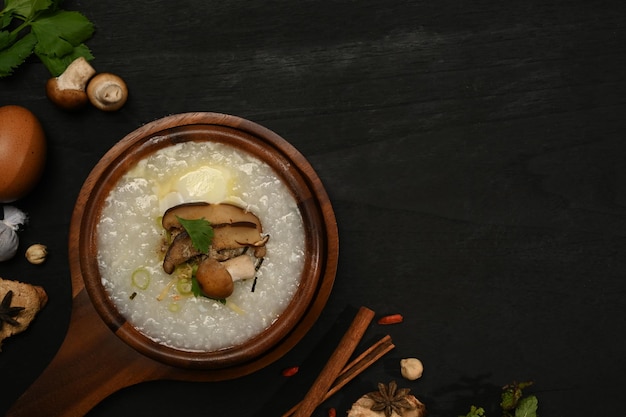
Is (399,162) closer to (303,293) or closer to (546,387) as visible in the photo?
(303,293)

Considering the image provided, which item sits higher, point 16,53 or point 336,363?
point 16,53

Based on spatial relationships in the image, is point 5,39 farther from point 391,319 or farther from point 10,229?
point 391,319

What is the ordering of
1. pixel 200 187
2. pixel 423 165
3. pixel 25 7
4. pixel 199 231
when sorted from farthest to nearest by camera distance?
pixel 423 165 → pixel 25 7 → pixel 200 187 → pixel 199 231

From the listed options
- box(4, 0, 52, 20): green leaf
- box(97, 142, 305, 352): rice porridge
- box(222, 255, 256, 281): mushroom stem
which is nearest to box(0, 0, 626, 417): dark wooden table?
box(4, 0, 52, 20): green leaf

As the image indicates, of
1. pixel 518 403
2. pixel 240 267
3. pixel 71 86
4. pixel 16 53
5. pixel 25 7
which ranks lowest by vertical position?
pixel 518 403

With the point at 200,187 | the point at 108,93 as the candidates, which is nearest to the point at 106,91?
the point at 108,93

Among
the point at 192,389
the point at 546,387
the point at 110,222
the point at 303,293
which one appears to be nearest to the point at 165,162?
the point at 110,222
